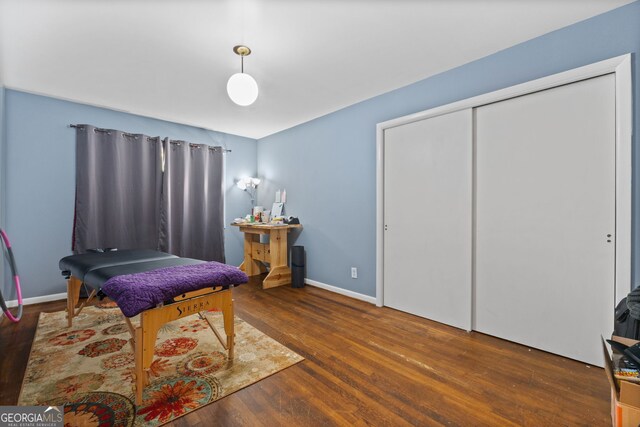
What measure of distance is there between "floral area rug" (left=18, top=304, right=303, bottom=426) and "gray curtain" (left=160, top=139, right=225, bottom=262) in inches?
62.1

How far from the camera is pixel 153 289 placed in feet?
4.92

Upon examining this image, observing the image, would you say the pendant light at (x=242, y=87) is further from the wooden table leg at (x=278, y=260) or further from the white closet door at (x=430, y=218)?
the wooden table leg at (x=278, y=260)

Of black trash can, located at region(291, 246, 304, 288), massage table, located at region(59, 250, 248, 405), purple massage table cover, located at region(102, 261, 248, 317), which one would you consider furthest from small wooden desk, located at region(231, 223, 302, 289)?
purple massage table cover, located at region(102, 261, 248, 317)

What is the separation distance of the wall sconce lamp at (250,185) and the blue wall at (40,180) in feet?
6.12

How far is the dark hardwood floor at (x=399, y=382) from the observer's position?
55.1 inches

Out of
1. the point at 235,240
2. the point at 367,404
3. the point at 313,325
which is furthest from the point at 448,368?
the point at 235,240

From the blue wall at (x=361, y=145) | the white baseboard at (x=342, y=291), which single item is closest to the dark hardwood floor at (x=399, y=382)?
the white baseboard at (x=342, y=291)

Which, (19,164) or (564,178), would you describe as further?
(19,164)

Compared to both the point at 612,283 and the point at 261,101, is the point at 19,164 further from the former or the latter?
the point at 612,283

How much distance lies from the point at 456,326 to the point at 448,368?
2.41 feet

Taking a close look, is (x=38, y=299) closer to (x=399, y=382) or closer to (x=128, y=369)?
(x=128, y=369)

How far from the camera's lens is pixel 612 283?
1790 millimetres

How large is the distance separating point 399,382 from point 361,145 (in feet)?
7.84

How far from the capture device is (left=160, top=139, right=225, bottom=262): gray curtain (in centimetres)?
385
